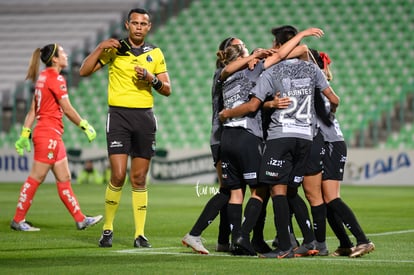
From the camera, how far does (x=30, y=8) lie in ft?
105

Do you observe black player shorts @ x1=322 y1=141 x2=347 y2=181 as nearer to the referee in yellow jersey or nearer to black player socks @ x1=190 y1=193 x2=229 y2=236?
black player socks @ x1=190 y1=193 x2=229 y2=236

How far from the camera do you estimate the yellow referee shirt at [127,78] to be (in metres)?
9.27

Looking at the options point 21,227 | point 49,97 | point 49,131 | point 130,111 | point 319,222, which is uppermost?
point 49,97

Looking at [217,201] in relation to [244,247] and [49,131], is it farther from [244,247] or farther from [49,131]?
[49,131]

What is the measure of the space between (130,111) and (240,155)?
137 centimetres

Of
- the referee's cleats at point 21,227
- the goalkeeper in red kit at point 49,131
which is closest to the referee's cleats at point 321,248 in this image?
the goalkeeper in red kit at point 49,131

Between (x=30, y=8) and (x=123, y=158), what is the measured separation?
23728 mm

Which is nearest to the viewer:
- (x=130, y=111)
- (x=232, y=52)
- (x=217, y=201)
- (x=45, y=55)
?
(x=232, y=52)

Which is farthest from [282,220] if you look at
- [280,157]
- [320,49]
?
[320,49]

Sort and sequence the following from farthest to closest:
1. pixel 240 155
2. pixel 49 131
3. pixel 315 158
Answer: pixel 49 131 < pixel 315 158 < pixel 240 155

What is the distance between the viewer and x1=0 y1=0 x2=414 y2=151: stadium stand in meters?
25.2

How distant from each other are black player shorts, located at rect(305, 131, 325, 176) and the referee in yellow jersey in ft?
5.37

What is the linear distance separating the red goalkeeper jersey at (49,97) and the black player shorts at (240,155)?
2702 millimetres

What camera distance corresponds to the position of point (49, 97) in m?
10.8
